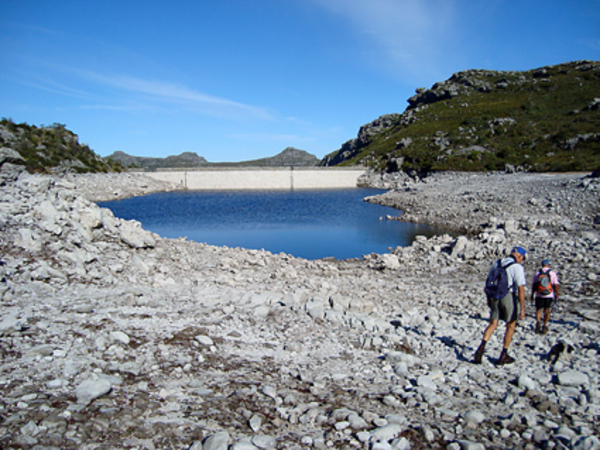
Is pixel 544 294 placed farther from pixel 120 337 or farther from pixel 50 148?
pixel 50 148

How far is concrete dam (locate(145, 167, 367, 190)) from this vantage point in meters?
90.4

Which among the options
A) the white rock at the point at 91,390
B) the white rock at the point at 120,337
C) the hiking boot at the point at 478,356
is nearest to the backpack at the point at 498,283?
the hiking boot at the point at 478,356

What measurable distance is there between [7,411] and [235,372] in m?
2.90

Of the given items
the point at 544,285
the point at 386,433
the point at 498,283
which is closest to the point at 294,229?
the point at 544,285

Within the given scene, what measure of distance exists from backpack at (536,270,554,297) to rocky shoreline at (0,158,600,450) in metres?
0.75

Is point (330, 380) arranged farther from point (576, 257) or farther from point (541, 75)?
point (541, 75)

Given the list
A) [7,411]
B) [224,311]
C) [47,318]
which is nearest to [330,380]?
[224,311]

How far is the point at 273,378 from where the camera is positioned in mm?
5926

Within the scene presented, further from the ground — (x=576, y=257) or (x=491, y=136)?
(x=491, y=136)

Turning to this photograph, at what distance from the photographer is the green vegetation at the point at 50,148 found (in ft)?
227

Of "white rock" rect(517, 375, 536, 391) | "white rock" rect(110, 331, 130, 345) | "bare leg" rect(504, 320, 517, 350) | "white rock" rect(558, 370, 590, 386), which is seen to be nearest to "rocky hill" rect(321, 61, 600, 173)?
"bare leg" rect(504, 320, 517, 350)

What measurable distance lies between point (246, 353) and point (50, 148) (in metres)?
89.6

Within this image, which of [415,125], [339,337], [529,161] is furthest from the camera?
[415,125]

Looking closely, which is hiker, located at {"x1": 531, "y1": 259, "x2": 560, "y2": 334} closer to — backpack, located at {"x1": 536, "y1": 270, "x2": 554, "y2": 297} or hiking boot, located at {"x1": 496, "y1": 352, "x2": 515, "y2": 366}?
backpack, located at {"x1": 536, "y1": 270, "x2": 554, "y2": 297}
